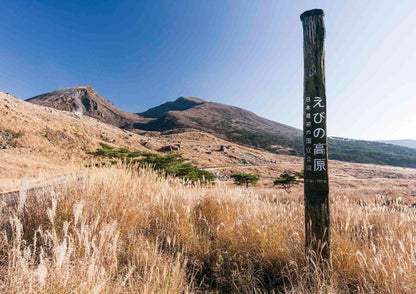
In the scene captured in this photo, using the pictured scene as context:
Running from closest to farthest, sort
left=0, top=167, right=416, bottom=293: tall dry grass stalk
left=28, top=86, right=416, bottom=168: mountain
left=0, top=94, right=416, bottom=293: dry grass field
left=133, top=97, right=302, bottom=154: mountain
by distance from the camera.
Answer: left=0, top=94, right=416, bottom=293: dry grass field → left=0, top=167, right=416, bottom=293: tall dry grass stalk → left=28, top=86, right=416, bottom=168: mountain → left=133, top=97, right=302, bottom=154: mountain

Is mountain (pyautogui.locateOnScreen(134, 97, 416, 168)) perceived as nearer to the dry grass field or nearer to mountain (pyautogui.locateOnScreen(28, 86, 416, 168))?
mountain (pyautogui.locateOnScreen(28, 86, 416, 168))

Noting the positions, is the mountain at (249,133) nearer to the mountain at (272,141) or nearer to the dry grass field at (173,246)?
the mountain at (272,141)

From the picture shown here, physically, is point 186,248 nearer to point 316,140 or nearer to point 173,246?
point 173,246

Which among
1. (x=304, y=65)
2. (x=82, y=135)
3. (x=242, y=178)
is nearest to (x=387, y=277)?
(x=304, y=65)

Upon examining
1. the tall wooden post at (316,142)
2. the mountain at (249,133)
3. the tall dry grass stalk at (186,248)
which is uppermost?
the mountain at (249,133)

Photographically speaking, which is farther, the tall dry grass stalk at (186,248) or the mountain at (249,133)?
the mountain at (249,133)

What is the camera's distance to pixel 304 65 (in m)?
2.75

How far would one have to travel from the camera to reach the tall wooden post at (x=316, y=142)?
2.56m

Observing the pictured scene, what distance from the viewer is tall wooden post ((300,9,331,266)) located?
101 inches

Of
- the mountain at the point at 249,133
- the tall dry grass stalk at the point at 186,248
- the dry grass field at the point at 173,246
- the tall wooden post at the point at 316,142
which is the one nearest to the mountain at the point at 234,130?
the mountain at the point at 249,133

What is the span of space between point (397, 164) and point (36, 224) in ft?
459

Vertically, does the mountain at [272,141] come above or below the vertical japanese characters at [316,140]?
above

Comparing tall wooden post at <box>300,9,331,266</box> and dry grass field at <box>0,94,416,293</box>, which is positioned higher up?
tall wooden post at <box>300,9,331,266</box>

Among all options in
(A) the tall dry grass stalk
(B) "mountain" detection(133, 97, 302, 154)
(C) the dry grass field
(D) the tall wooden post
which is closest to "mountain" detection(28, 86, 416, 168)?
(B) "mountain" detection(133, 97, 302, 154)
